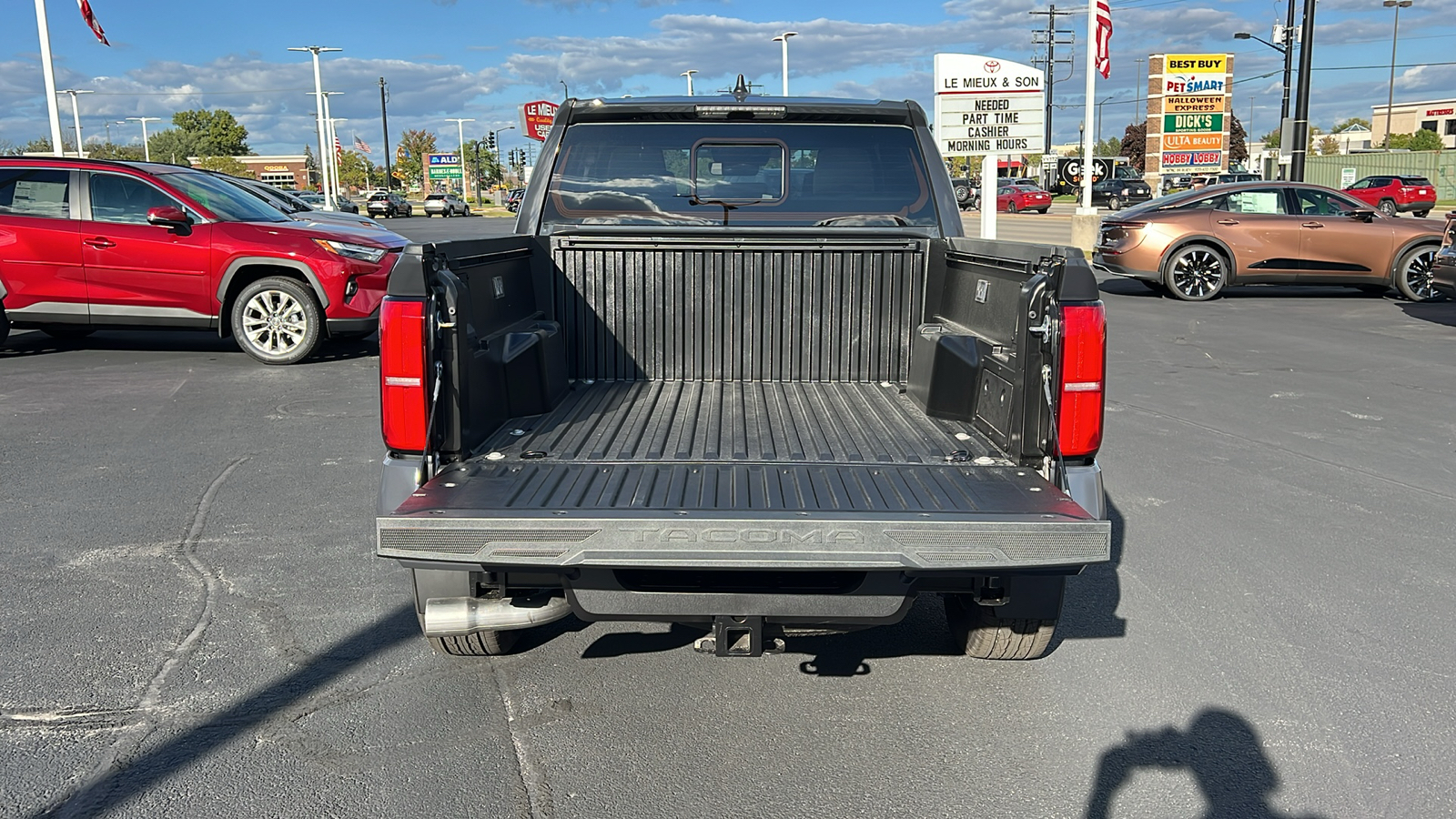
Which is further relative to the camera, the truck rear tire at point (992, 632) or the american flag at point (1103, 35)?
the american flag at point (1103, 35)

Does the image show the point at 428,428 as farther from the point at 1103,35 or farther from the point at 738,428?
the point at 1103,35

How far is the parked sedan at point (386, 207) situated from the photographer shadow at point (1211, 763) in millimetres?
53181

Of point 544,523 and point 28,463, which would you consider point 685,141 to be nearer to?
point 544,523

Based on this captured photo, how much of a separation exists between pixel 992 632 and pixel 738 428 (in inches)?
43.2

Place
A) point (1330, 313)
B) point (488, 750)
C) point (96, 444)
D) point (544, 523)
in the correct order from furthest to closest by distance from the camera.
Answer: point (1330, 313)
point (96, 444)
point (488, 750)
point (544, 523)

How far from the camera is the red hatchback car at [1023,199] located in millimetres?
47594

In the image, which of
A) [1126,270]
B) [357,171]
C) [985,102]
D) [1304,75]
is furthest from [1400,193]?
[357,171]

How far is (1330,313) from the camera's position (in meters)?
13.8

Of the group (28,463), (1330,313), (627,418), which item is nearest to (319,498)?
(28,463)

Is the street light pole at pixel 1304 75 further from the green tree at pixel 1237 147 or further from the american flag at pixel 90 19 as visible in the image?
the green tree at pixel 1237 147

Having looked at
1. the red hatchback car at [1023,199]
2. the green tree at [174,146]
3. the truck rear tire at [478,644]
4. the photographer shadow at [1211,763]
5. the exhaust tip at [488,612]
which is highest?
the green tree at [174,146]

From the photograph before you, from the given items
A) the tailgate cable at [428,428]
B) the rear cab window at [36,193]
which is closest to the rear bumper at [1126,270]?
the rear cab window at [36,193]

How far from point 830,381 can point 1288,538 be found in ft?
7.63

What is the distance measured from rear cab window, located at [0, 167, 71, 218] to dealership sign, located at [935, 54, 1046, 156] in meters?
10.6
